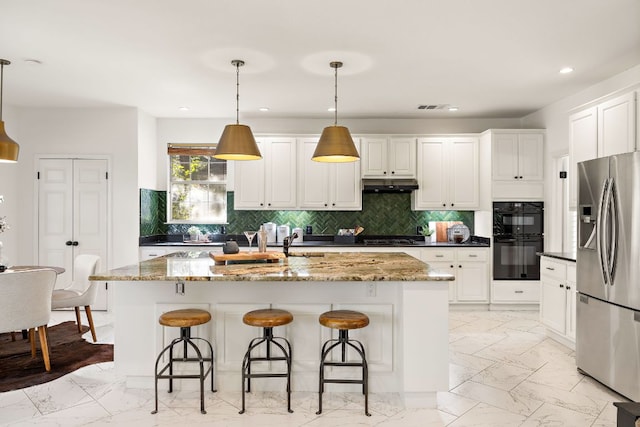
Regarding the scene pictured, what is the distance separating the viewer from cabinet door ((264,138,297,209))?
21.5ft

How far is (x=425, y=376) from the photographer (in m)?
3.18

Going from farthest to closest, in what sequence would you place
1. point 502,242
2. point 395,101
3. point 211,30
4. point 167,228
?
point 167,228 → point 502,242 → point 395,101 → point 211,30

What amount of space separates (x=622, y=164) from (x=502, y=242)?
3.04m

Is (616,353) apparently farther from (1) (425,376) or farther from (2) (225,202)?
(2) (225,202)

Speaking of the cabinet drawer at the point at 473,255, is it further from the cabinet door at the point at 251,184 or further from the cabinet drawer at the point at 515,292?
the cabinet door at the point at 251,184

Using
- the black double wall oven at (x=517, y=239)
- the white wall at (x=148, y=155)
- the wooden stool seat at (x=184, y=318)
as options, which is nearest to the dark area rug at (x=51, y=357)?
the wooden stool seat at (x=184, y=318)

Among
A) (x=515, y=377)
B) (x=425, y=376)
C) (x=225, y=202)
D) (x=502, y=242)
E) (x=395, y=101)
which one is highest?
(x=395, y=101)

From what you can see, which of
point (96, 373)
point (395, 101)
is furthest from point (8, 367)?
point (395, 101)

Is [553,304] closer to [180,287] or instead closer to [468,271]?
[468,271]

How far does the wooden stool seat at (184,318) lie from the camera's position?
10.2 feet

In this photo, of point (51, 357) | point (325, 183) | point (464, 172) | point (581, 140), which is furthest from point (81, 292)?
point (581, 140)

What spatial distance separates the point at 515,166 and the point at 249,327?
4.51 m

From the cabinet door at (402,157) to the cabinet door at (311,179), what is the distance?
0.52 meters

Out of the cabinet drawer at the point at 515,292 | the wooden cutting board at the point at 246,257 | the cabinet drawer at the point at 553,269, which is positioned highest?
the wooden cutting board at the point at 246,257
